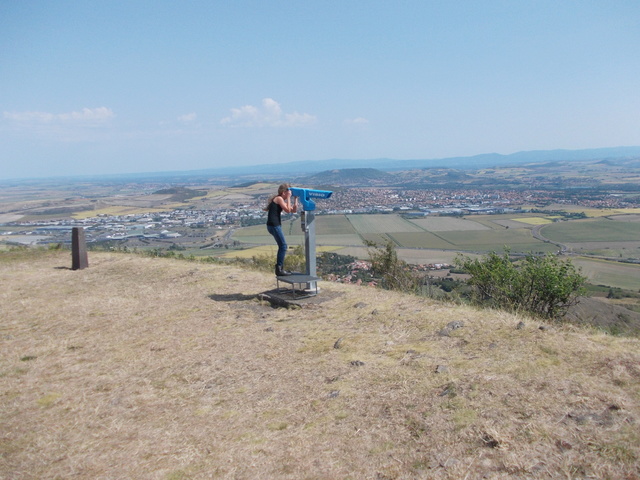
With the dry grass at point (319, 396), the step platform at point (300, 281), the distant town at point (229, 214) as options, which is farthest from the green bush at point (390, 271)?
the distant town at point (229, 214)

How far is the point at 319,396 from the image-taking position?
5070 millimetres

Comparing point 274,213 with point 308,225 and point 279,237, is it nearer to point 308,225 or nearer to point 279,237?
point 279,237

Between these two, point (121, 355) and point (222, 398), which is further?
point (121, 355)

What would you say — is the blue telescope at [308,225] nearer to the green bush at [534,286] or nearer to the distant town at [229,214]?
the green bush at [534,286]

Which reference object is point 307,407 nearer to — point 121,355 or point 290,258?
point 121,355

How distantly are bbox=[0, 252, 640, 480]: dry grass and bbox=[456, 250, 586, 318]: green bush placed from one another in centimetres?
166

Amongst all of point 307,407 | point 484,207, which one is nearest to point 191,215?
point 484,207

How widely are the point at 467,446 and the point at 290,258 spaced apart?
12.1 meters

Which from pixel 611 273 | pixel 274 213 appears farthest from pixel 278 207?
pixel 611 273

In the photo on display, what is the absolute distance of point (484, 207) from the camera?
69.6m

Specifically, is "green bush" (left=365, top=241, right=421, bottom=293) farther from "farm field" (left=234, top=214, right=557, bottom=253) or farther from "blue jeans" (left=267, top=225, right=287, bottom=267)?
"farm field" (left=234, top=214, right=557, bottom=253)

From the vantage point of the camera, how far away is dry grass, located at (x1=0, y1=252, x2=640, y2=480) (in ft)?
12.2

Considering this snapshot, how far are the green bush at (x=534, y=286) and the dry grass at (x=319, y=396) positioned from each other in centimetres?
166

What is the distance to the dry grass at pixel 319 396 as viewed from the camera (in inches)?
146
